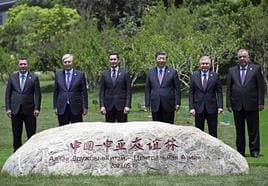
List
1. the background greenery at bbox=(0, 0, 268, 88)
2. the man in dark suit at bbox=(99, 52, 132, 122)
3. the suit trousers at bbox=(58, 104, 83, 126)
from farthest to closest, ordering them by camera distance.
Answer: the background greenery at bbox=(0, 0, 268, 88), the man in dark suit at bbox=(99, 52, 132, 122), the suit trousers at bbox=(58, 104, 83, 126)

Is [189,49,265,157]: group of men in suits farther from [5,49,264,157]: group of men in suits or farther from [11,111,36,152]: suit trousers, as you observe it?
[11,111,36,152]: suit trousers

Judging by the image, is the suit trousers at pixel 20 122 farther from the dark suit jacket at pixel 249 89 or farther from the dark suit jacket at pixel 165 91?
A: the dark suit jacket at pixel 249 89

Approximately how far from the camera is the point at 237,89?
10570 millimetres

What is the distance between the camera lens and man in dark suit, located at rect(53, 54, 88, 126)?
1068 centimetres

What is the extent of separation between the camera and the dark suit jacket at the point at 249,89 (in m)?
10.5

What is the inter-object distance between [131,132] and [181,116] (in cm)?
1113

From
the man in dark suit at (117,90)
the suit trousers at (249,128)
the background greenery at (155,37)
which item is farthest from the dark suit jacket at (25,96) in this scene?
the background greenery at (155,37)

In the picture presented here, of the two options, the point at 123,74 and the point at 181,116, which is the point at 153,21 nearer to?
the point at 181,116

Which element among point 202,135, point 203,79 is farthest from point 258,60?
point 202,135

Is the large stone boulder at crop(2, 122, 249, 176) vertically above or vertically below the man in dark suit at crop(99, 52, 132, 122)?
below

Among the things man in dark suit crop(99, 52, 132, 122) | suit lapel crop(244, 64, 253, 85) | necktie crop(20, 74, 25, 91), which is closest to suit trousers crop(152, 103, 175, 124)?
man in dark suit crop(99, 52, 132, 122)

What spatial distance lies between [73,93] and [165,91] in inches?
58.6

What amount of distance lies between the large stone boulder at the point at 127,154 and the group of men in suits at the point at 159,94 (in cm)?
194

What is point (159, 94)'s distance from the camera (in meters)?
10.7
